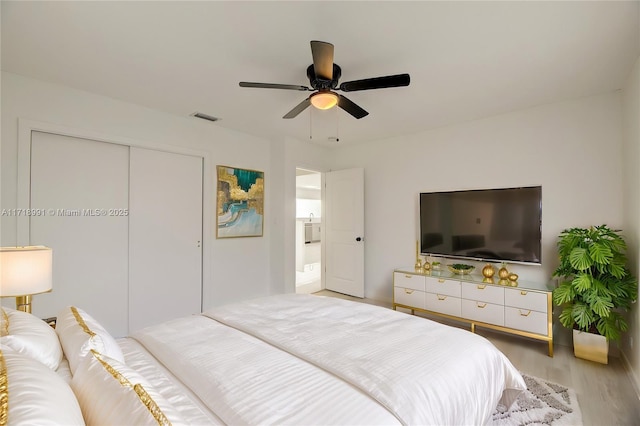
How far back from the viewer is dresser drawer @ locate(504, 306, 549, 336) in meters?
2.82

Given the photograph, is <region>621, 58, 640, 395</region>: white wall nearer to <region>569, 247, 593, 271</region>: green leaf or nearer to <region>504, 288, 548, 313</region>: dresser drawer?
<region>569, 247, 593, 271</region>: green leaf

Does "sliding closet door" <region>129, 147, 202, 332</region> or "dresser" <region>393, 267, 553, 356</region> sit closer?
"dresser" <region>393, 267, 553, 356</region>

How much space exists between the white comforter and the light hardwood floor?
0.79m

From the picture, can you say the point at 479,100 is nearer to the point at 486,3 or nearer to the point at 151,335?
the point at 486,3

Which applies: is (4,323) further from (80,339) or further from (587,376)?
(587,376)

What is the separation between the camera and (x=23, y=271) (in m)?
1.59

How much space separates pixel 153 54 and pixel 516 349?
4115 millimetres

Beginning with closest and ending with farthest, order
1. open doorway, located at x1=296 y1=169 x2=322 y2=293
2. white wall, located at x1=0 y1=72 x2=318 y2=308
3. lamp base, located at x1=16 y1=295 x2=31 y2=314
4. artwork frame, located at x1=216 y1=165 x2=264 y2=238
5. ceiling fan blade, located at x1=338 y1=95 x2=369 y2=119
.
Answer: lamp base, located at x1=16 y1=295 x2=31 y2=314 < ceiling fan blade, located at x1=338 y1=95 x2=369 y2=119 < white wall, located at x1=0 y1=72 x2=318 y2=308 < artwork frame, located at x1=216 y1=165 x2=264 y2=238 < open doorway, located at x1=296 y1=169 x2=322 y2=293

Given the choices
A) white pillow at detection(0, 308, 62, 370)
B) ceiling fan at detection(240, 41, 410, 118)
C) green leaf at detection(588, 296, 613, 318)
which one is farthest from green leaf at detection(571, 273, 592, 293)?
white pillow at detection(0, 308, 62, 370)

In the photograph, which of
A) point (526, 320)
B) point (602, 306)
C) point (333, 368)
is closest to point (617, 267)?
point (602, 306)

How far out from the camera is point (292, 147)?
456 cm

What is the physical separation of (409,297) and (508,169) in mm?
1891

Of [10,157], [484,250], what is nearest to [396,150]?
[484,250]

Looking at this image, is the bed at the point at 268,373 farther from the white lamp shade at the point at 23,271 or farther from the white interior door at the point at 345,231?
the white interior door at the point at 345,231
